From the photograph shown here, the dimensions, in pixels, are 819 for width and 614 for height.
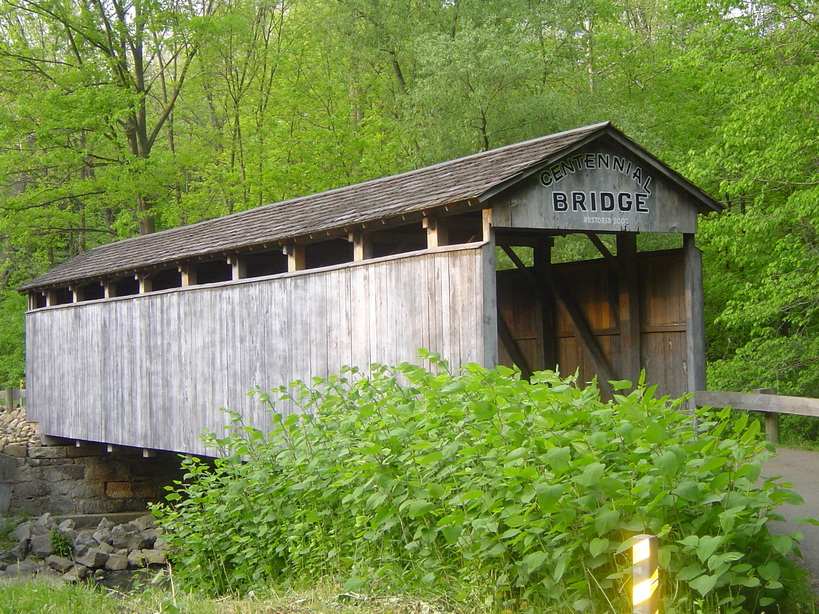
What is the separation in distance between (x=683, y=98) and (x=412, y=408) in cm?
1688

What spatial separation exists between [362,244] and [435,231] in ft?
4.01

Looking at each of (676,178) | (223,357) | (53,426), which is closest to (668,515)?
(676,178)

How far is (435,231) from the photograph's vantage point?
27.3 feet

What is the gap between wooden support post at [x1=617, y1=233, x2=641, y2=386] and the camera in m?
9.56

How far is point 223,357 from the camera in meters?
11.4

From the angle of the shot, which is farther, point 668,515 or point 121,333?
point 121,333

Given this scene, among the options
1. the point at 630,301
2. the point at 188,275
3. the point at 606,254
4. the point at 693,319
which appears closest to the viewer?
the point at 693,319

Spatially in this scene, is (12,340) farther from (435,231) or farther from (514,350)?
(435,231)

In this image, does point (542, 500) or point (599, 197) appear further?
point (599, 197)

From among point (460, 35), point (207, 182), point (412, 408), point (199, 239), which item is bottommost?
point (412, 408)

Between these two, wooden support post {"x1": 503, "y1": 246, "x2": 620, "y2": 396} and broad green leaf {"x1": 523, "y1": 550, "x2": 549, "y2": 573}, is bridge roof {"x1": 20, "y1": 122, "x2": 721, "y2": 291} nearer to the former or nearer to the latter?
wooden support post {"x1": 503, "y1": 246, "x2": 620, "y2": 396}

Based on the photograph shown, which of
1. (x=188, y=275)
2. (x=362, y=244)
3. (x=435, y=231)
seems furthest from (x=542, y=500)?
(x=188, y=275)

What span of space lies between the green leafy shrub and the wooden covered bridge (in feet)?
8.62

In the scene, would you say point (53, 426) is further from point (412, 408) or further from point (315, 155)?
point (412, 408)
